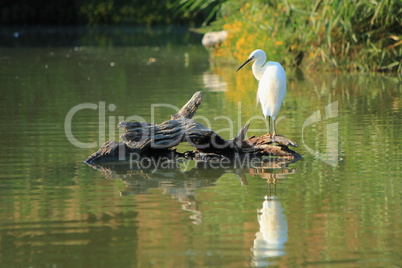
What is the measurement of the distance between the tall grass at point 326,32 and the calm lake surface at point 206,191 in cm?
195

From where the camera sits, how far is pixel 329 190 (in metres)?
6.94

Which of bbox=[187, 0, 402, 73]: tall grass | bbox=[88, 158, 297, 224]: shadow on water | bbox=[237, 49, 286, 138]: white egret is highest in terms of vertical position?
bbox=[187, 0, 402, 73]: tall grass

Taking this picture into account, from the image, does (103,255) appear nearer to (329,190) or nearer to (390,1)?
(329,190)

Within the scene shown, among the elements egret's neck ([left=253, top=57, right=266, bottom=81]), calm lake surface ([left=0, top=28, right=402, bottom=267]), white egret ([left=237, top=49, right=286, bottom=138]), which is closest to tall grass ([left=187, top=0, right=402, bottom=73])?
calm lake surface ([left=0, top=28, right=402, bottom=267])

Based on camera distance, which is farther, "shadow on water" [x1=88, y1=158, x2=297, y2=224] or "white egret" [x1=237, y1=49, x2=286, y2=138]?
"white egret" [x1=237, y1=49, x2=286, y2=138]

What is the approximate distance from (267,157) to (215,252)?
344cm

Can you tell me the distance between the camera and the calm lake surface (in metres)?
5.27

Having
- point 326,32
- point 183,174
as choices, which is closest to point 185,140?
point 183,174

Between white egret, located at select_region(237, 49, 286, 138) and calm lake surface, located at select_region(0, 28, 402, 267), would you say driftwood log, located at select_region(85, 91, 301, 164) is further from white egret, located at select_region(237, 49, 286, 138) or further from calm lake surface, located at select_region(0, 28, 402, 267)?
white egret, located at select_region(237, 49, 286, 138)

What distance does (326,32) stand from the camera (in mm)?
16141

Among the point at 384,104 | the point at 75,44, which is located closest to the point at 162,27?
the point at 75,44

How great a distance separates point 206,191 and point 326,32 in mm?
9748

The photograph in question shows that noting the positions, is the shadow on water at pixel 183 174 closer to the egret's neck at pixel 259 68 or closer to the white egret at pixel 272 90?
the white egret at pixel 272 90

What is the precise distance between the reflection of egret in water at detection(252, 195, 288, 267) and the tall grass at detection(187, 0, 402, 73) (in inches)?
381
